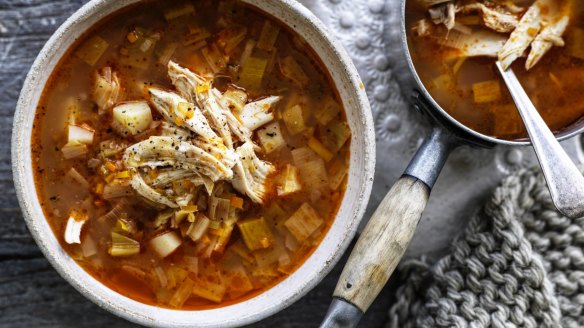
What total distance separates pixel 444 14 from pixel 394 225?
631mm

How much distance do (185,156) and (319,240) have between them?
0.43 metres

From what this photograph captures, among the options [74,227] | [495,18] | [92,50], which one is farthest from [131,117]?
[495,18]

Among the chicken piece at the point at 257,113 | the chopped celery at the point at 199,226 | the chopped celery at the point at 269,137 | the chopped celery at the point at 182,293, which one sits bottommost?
the chopped celery at the point at 182,293

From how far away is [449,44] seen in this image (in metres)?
2.15

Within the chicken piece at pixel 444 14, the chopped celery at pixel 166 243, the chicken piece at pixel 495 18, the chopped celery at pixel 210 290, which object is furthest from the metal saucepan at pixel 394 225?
the chopped celery at pixel 166 243

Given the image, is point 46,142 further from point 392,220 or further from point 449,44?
point 449,44

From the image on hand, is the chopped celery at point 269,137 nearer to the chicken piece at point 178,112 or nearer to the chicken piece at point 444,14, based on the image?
the chicken piece at point 178,112

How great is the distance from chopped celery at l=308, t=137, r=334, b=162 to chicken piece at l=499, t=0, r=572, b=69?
564 millimetres

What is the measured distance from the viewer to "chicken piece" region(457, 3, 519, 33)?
6.97 ft

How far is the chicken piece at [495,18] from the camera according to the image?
2123 millimetres

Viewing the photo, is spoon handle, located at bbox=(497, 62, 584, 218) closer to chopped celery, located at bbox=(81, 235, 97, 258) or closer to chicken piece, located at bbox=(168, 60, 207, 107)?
chicken piece, located at bbox=(168, 60, 207, 107)

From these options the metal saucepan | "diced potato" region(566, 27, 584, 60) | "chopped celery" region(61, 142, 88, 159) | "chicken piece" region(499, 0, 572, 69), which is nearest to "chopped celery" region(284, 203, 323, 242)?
the metal saucepan

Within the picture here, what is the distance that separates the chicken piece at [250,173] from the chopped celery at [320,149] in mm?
122

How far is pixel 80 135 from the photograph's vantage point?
194 cm
